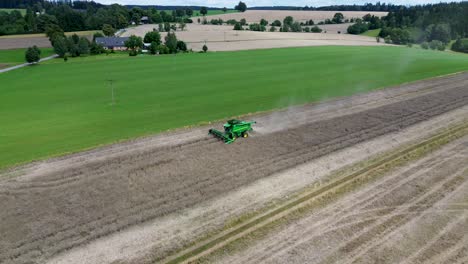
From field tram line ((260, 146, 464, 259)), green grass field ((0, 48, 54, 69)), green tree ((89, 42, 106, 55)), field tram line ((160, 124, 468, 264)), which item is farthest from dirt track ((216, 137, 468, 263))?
green tree ((89, 42, 106, 55))

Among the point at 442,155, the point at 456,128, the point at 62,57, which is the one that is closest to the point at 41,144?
the point at 442,155

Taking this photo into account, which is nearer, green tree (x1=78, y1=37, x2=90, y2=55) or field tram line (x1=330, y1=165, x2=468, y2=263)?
field tram line (x1=330, y1=165, x2=468, y2=263)

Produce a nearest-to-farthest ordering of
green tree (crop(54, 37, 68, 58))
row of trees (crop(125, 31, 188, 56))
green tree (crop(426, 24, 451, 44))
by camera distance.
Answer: green tree (crop(54, 37, 68, 58)), row of trees (crop(125, 31, 188, 56)), green tree (crop(426, 24, 451, 44))

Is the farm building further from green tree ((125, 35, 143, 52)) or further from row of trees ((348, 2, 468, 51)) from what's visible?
row of trees ((348, 2, 468, 51))

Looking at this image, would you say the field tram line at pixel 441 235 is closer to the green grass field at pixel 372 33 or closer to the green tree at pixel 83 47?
the green tree at pixel 83 47

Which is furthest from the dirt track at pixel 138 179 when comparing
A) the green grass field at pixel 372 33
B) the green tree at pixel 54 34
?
the green grass field at pixel 372 33

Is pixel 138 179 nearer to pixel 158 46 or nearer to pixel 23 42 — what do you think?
pixel 158 46

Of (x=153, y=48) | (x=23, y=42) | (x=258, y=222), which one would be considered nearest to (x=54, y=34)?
(x=23, y=42)
